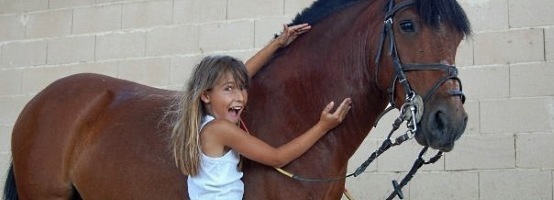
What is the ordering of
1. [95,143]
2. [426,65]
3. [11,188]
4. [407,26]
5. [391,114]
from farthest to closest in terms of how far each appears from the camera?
1. [391,114]
2. [11,188]
3. [95,143]
4. [407,26]
5. [426,65]

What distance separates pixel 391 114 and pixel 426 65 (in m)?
2.60

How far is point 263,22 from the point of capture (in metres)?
5.74

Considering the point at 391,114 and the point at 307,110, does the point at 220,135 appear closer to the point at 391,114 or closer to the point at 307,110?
the point at 307,110

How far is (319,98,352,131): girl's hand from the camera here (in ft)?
9.09

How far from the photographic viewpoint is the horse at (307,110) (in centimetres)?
264

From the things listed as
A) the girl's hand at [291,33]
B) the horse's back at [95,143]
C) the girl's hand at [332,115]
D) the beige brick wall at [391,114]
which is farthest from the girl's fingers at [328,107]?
the beige brick wall at [391,114]

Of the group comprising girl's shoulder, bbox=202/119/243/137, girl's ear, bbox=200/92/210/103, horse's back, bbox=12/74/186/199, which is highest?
girl's ear, bbox=200/92/210/103

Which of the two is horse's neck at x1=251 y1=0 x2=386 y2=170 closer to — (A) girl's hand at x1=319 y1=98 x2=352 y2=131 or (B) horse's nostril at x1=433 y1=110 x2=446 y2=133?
(A) girl's hand at x1=319 y1=98 x2=352 y2=131

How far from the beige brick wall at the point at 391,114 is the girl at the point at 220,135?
1.76m

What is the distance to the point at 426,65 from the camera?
2.62 metres

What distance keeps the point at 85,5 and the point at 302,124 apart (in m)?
4.08

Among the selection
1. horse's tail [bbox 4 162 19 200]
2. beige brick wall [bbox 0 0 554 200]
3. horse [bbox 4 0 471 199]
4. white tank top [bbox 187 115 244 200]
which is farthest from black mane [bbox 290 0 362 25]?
horse's tail [bbox 4 162 19 200]

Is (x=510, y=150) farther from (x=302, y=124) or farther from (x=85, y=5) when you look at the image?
(x=85, y=5)

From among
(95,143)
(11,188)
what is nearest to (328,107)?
(95,143)
